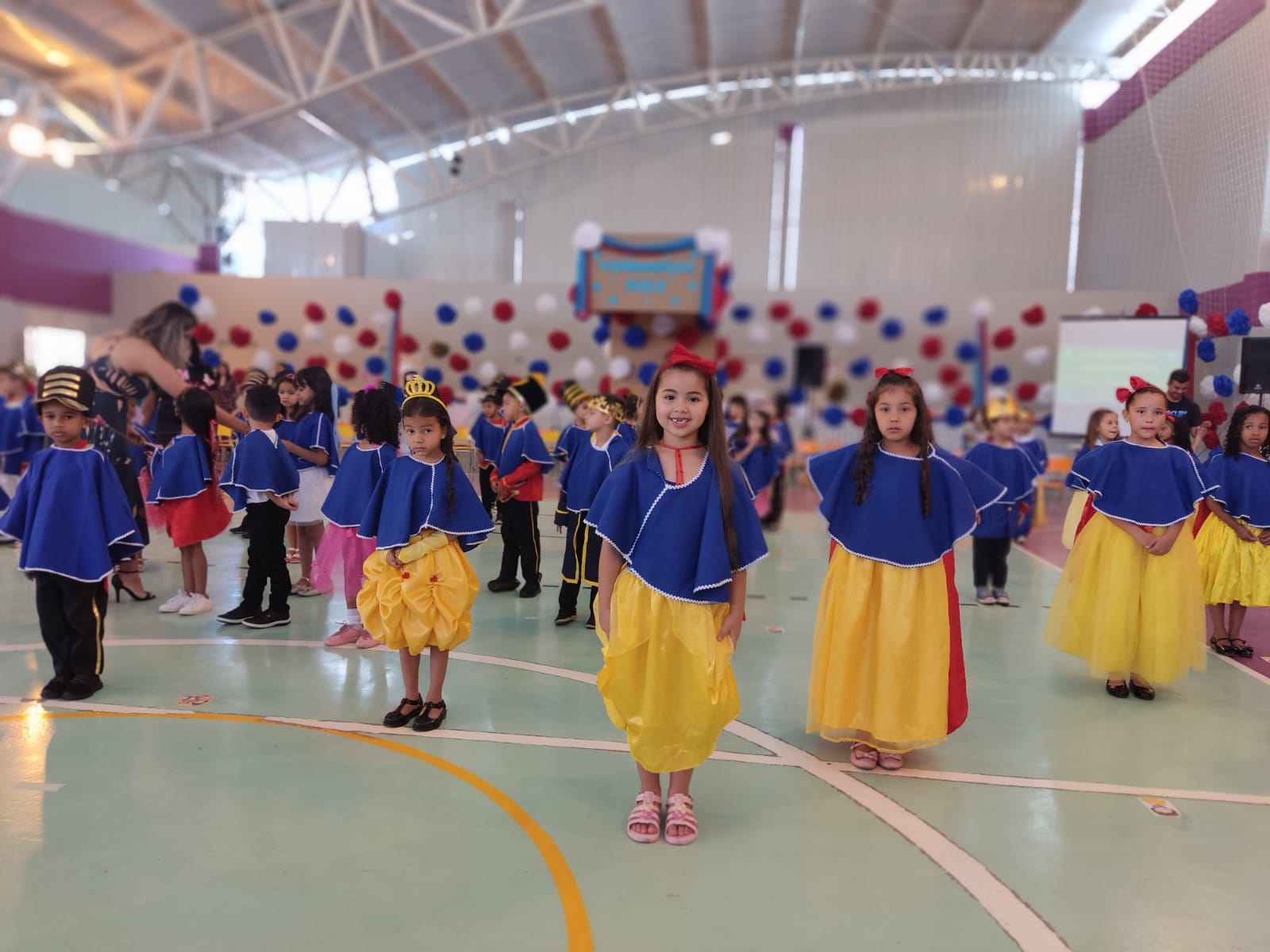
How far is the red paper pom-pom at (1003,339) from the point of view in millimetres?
13703

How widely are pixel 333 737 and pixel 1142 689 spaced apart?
11.3 ft

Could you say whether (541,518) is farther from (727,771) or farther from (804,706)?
(727,771)

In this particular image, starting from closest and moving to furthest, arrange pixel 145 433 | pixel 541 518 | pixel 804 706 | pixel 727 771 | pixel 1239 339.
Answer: pixel 727 771, pixel 804 706, pixel 145 433, pixel 1239 339, pixel 541 518

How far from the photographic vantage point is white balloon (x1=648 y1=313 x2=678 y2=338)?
13.0 metres

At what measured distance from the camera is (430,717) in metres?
3.53

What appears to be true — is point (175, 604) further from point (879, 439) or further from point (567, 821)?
point (879, 439)

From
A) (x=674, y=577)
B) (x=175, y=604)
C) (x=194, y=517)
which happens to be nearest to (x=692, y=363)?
(x=674, y=577)

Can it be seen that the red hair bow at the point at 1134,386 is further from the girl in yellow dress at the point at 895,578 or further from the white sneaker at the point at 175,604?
the white sneaker at the point at 175,604

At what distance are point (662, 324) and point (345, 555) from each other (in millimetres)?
8894

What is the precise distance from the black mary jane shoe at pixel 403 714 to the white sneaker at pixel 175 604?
218 centimetres

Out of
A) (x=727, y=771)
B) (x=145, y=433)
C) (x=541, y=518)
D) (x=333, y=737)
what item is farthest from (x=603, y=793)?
(x=541, y=518)

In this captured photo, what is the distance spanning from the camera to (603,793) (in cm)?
302

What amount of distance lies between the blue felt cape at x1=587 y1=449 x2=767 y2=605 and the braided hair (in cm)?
71

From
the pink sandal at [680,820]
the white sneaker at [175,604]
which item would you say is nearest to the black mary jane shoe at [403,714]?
the pink sandal at [680,820]
